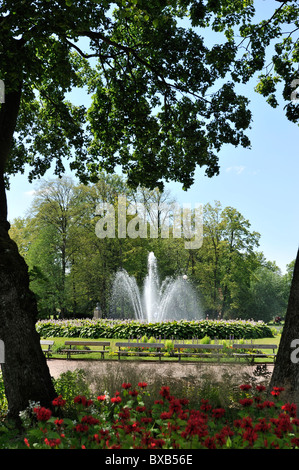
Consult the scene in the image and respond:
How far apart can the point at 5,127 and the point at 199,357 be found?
10757mm

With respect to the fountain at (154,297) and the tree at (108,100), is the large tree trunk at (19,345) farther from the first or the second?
the fountain at (154,297)

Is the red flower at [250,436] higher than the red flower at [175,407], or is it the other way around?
the red flower at [175,407]

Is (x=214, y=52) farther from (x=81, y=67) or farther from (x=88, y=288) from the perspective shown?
(x=88, y=288)

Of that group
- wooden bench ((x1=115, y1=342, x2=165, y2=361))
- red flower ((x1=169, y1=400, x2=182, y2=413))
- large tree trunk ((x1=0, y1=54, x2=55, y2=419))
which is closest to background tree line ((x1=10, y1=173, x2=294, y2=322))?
wooden bench ((x1=115, y1=342, x2=165, y2=361))

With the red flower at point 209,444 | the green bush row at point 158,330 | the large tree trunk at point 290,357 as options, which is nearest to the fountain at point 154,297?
the green bush row at point 158,330

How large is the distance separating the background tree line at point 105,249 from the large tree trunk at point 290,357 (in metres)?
28.8

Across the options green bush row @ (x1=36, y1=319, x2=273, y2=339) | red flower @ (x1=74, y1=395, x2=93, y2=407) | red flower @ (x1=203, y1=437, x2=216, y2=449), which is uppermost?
red flower @ (x1=74, y1=395, x2=93, y2=407)

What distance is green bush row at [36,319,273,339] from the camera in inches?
749

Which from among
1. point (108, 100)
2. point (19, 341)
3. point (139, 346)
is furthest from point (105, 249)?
point (19, 341)

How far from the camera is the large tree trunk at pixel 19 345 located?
18.9ft

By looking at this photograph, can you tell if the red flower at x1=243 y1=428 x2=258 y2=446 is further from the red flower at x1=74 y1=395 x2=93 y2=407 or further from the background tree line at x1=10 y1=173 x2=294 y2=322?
the background tree line at x1=10 y1=173 x2=294 y2=322

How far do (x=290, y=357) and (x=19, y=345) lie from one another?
4156 millimetres

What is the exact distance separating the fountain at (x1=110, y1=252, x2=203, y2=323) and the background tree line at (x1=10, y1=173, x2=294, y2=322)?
0.77 m
